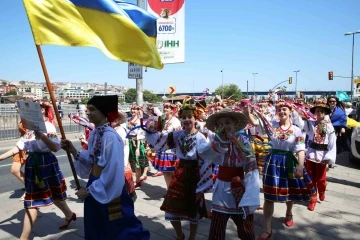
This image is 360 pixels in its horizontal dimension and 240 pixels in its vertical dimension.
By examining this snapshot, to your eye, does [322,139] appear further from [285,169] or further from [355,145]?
[355,145]

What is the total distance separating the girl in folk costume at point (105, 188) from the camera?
8.58 feet

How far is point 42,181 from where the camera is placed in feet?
13.1

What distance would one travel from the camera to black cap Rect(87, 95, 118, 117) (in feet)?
9.40

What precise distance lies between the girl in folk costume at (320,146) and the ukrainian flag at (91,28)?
392cm

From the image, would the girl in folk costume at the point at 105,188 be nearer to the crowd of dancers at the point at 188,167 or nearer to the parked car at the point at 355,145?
the crowd of dancers at the point at 188,167

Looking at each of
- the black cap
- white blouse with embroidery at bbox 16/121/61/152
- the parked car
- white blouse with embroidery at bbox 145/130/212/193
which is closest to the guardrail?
white blouse with embroidery at bbox 16/121/61/152

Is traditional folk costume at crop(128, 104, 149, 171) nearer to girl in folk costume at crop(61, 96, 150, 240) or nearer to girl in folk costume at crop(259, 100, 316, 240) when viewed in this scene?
girl in folk costume at crop(259, 100, 316, 240)

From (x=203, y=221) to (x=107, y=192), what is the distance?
2558 millimetres

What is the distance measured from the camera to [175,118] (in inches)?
245

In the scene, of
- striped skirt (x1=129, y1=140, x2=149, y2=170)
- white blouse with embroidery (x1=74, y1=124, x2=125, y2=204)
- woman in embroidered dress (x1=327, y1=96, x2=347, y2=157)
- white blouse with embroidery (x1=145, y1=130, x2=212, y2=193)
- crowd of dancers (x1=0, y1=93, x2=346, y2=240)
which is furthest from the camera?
woman in embroidered dress (x1=327, y1=96, x2=347, y2=157)

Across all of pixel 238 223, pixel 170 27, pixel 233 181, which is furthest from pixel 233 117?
pixel 170 27

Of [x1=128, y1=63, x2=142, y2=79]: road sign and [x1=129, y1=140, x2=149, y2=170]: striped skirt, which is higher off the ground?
[x1=128, y1=63, x2=142, y2=79]: road sign

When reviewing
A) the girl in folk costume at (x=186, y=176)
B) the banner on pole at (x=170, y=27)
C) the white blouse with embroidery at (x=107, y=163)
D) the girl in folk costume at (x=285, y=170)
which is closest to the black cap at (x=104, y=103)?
the white blouse with embroidery at (x=107, y=163)

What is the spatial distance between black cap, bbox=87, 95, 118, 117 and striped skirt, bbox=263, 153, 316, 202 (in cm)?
260
